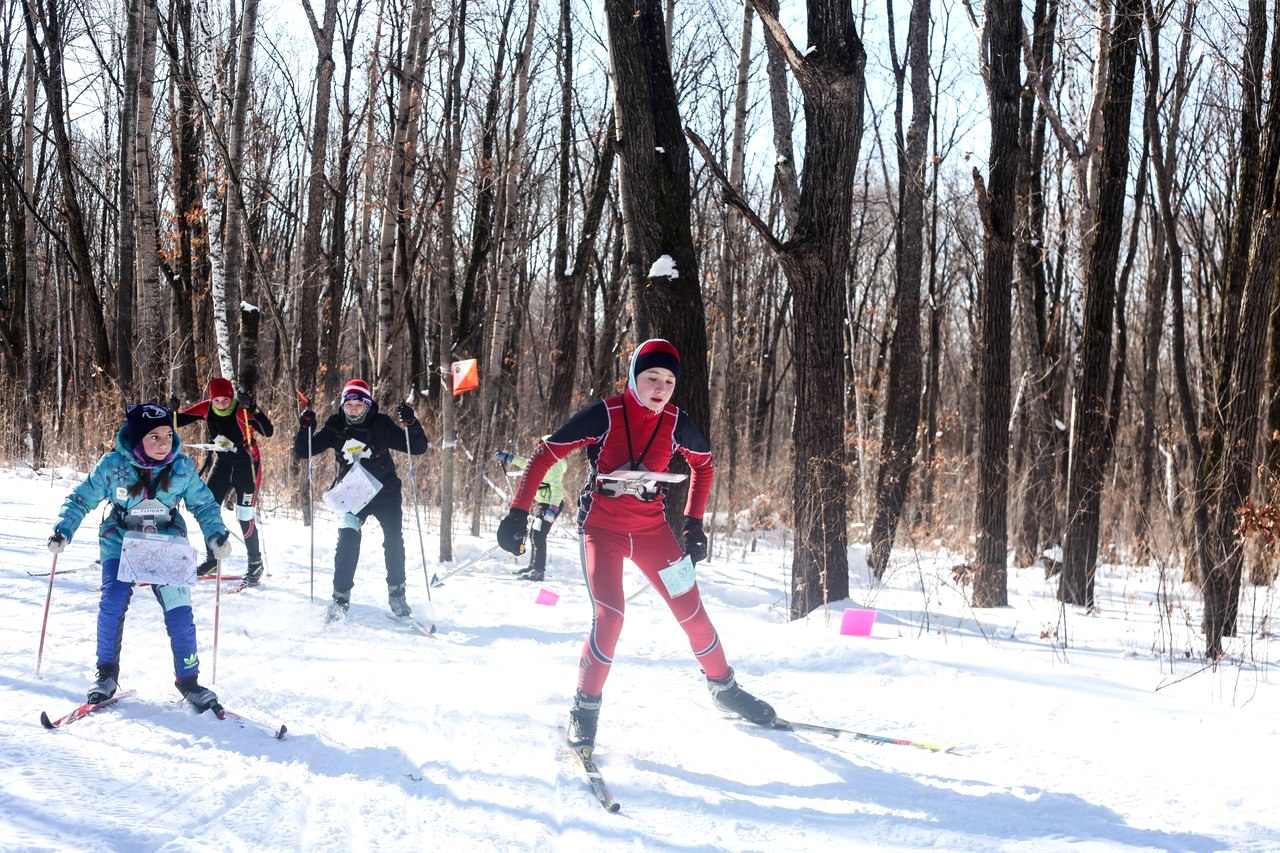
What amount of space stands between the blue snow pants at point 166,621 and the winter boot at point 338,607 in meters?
2.39

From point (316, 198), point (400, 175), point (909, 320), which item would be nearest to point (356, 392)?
point (400, 175)

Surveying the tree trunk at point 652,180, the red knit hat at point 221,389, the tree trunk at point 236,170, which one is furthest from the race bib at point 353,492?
the tree trunk at point 236,170

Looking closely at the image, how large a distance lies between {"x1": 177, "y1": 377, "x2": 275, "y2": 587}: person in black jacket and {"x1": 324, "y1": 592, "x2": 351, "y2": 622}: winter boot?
1.54 metres

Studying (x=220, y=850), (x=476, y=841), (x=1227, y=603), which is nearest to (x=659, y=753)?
(x=476, y=841)

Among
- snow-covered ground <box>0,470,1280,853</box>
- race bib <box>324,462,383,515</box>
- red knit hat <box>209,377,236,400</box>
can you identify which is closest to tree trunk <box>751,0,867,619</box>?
snow-covered ground <box>0,470,1280,853</box>

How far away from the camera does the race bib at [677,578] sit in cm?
472

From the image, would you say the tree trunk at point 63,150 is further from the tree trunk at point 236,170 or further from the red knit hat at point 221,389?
the red knit hat at point 221,389

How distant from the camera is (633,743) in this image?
464 centimetres

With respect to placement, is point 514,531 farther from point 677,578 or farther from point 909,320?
point 909,320

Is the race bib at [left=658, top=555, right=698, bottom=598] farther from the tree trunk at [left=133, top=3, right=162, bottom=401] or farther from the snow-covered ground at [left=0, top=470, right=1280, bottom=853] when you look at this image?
the tree trunk at [left=133, top=3, right=162, bottom=401]

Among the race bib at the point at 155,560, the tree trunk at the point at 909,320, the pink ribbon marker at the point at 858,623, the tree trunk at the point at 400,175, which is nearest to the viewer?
the race bib at the point at 155,560

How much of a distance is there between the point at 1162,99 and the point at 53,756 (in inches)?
597

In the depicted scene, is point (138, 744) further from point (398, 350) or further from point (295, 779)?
point (398, 350)

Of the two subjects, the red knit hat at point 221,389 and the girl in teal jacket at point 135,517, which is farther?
the red knit hat at point 221,389
